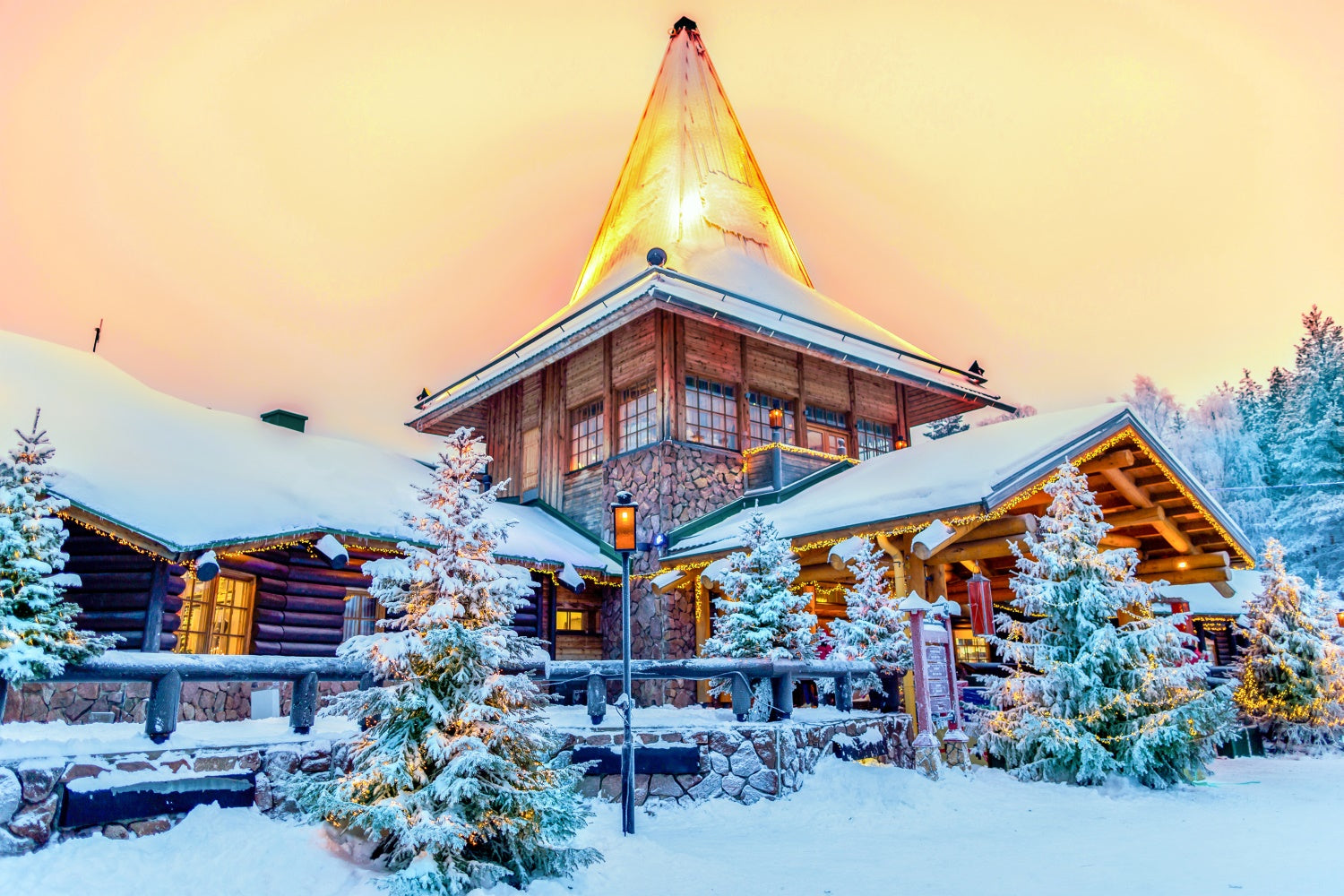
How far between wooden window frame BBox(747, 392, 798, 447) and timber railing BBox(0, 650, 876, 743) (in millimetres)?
9576

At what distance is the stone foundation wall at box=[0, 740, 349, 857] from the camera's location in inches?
220

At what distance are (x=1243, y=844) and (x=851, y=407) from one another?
49.0 feet

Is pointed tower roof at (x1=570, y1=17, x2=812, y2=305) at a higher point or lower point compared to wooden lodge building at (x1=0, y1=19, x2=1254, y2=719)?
higher

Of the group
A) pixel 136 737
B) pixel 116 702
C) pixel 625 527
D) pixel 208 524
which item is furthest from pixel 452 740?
pixel 208 524

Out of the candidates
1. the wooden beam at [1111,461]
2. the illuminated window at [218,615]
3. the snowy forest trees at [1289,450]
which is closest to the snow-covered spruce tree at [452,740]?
the illuminated window at [218,615]

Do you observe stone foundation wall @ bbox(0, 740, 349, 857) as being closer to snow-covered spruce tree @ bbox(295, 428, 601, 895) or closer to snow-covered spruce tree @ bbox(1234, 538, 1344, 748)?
snow-covered spruce tree @ bbox(295, 428, 601, 895)

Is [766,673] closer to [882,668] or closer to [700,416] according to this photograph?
[882,668]

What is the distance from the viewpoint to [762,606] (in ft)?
→ 41.6

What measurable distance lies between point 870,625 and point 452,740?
8356 mm

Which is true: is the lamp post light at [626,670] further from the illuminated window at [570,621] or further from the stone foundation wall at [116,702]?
the illuminated window at [570,621]

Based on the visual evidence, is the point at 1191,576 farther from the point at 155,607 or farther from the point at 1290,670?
the point at 155,607

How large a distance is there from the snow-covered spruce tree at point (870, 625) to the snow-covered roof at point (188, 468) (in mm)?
5710

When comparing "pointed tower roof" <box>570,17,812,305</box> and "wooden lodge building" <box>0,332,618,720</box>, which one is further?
"pointed tower roof" <box>570,17,812,305</box>

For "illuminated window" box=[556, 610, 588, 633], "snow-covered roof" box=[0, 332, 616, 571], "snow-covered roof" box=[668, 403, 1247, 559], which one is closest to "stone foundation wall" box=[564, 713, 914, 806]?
"snow-covered roof" box=[668, 403, 1247, 559]
